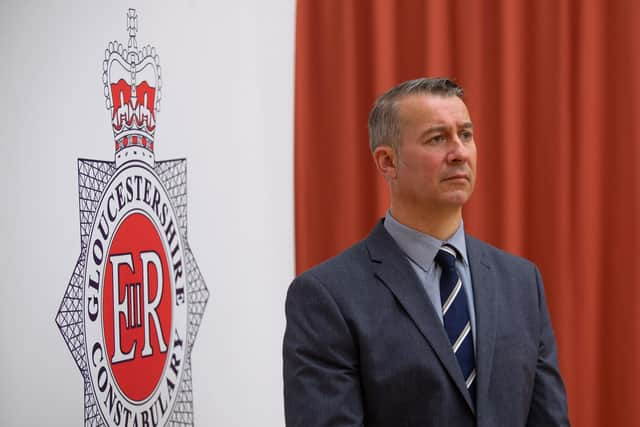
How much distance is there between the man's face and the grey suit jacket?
143 mm

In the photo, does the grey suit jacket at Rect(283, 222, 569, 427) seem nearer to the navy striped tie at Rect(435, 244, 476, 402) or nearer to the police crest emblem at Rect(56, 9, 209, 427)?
the navy striped tie at Rect(435, 244, 476, 402)

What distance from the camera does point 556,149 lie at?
2758mm

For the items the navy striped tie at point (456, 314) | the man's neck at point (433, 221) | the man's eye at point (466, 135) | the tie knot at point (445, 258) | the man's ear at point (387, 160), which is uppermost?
the man's eye at point (466, 135)

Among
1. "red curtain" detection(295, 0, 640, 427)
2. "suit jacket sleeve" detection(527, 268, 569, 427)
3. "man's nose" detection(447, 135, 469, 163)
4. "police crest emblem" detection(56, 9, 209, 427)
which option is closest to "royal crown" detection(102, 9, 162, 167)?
"police crest emblem" detection(56, 9, 209, 427)

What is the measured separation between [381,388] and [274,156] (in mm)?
1545

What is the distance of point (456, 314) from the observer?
1722 mm

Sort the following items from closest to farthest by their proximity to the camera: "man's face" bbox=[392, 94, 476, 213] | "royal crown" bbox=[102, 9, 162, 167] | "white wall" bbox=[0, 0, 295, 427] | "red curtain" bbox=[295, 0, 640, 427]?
"man's face" bbox=[392, 94, 476, 213] → "white wall" bbox=[0, 0, 295, 427] → "royal crown" bbox=[102, 9, 162, 167] → "red curtain" bbox=[295, 0, 640, 427]

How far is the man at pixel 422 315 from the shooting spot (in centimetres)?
162

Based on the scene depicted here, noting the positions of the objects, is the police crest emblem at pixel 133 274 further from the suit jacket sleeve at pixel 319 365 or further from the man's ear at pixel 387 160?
the man's ear at pixel 387 160

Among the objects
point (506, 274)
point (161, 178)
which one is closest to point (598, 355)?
point (506, 274)

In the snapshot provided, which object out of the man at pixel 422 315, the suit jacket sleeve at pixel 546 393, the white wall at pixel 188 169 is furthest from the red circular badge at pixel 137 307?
the suit jacket sleeve at pixel 546 393

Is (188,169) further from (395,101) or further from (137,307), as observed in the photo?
(395,101)

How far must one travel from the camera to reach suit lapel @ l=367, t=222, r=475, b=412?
163 centimetres

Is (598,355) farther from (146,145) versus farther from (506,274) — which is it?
(146,145)
